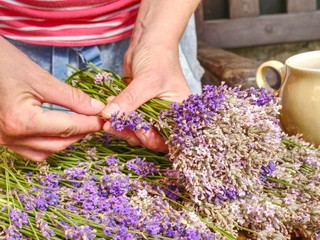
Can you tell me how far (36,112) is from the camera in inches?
35.4

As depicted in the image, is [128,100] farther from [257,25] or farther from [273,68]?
[257,25]

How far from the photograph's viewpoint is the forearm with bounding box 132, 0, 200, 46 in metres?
1.11

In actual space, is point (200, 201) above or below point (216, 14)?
below

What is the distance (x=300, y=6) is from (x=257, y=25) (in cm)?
22

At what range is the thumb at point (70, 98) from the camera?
0.92 metres

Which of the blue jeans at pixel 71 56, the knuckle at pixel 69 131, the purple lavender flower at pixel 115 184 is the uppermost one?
the blue jeans at pixel 71 56

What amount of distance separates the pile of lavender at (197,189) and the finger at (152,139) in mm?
29

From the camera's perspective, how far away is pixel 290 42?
2947mm

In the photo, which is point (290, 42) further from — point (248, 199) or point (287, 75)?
point (248, 199)

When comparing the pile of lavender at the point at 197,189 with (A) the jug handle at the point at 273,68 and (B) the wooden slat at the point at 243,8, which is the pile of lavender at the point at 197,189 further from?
(B) the wooden slat at the point at 243,8

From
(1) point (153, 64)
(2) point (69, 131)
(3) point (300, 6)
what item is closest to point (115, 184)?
(2) point (69, 131)

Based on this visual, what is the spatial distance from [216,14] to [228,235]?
219 centimetres

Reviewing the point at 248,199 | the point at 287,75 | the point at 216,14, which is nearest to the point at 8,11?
the point at 287,75

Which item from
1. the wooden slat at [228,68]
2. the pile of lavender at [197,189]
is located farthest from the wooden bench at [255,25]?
the pile of lavender at [197,189]
